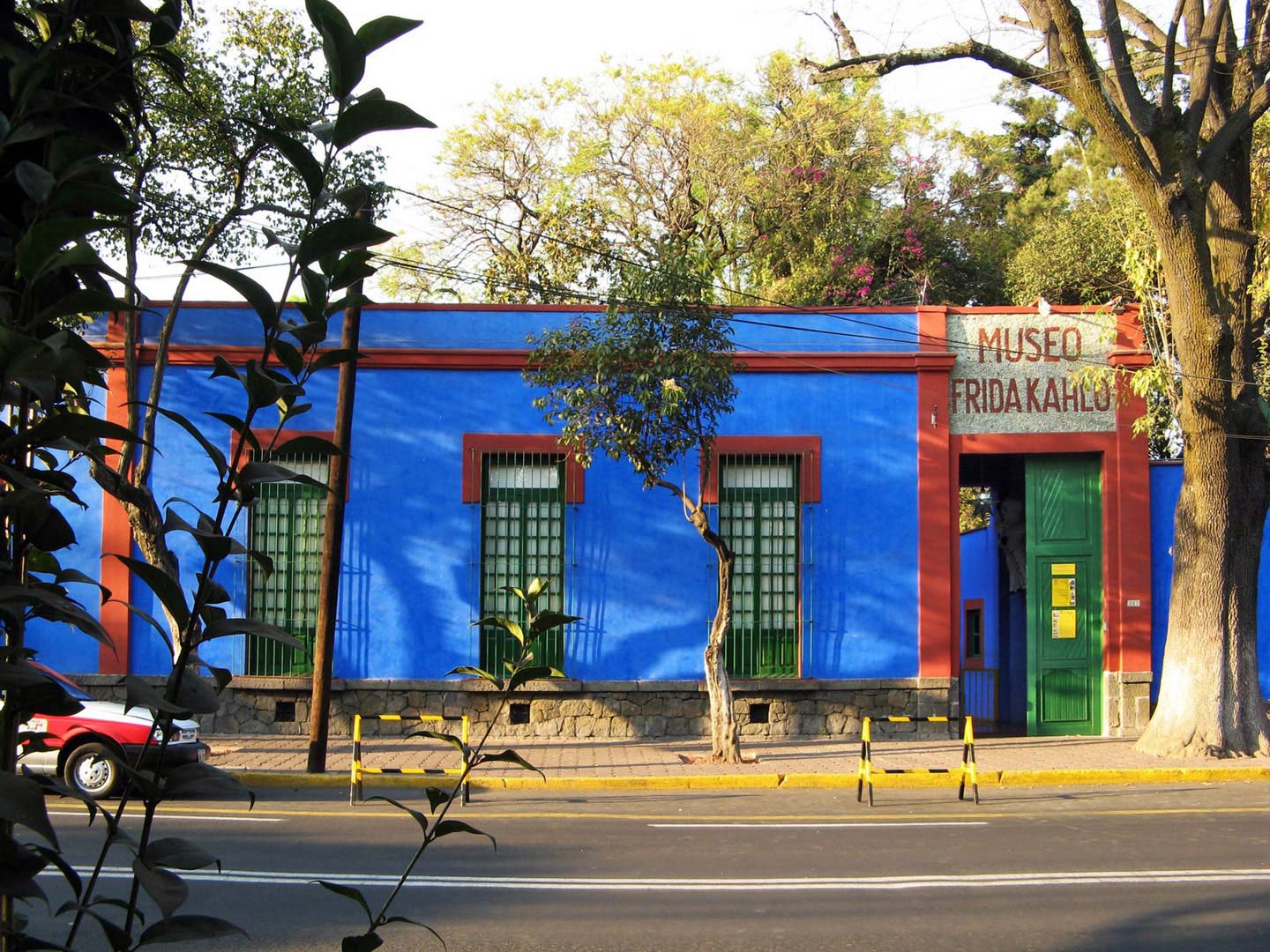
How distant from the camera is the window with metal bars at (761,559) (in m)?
17.8

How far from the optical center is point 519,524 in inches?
699

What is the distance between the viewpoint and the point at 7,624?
1.89 metres

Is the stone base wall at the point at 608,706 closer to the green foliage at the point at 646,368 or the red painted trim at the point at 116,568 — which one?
the red painted trim at the point at 116,568

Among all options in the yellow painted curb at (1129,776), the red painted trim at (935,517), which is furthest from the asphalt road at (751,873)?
the red painted trim at (935,517)

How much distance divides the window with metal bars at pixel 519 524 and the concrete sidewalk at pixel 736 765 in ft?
6.60

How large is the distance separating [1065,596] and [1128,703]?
1.68 metres

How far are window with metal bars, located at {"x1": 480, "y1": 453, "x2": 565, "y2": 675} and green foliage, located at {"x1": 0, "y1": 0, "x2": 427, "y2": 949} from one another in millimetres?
15560

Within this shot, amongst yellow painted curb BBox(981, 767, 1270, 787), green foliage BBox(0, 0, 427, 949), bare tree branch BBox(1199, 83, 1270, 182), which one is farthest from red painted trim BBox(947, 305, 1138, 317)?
green foliage BBox(0, 0, 427, 949)

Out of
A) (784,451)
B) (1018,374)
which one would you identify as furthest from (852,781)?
(1018,374)

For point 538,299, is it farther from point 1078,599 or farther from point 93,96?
point 93,96

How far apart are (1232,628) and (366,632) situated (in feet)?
36.9

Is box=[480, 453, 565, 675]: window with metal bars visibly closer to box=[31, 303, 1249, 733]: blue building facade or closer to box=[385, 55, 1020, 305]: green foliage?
box=[31, 303, 1249, 733]: blue building facade

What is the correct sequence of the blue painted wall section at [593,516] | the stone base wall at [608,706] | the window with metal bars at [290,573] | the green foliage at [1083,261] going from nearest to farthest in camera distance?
1. the stone base wall at [608,706]
2. the window with metal bars at [290,573]
3. the blue painted wall section at [593,516]
4. the green foliage at [1083,261]

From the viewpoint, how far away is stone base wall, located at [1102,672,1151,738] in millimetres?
17703
